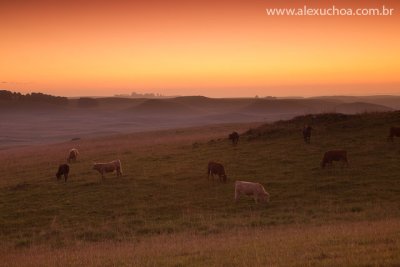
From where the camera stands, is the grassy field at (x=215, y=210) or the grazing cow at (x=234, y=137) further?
the grazing cow at (x=234, y=137)

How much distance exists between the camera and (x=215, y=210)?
19875 mm

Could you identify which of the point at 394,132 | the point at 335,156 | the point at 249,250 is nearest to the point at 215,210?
the point at 249,250

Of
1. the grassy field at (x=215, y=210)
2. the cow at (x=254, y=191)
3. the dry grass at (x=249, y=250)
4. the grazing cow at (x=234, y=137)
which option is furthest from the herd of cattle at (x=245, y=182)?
the grazing cow at (x=234, y=137)

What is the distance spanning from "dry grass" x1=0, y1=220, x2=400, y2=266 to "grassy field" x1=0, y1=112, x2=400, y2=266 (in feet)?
0.11

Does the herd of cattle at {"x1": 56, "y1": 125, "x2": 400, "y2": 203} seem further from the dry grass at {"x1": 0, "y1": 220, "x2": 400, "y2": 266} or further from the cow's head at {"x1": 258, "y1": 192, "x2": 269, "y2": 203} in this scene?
the dry grass at {"x1": 0, "y1": 220, "x2": 400, "y2": 266}

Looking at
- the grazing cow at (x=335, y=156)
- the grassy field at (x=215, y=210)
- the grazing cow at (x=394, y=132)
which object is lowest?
the grassy field at (x=215, y=210)

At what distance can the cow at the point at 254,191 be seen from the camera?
20.8 metres

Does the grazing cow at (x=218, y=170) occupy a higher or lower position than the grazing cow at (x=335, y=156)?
lower

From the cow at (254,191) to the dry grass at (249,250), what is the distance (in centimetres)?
433

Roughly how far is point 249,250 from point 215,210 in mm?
8216

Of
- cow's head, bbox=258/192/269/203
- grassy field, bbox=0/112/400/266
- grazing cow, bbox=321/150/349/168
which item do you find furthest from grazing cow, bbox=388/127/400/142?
cow's head, bbox=258/192/269/203

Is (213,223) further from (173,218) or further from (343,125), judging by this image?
(343,125)

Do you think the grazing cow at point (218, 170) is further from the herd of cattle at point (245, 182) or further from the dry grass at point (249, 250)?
the dry grass at point (249, 250)

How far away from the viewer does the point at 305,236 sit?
44.5ft
